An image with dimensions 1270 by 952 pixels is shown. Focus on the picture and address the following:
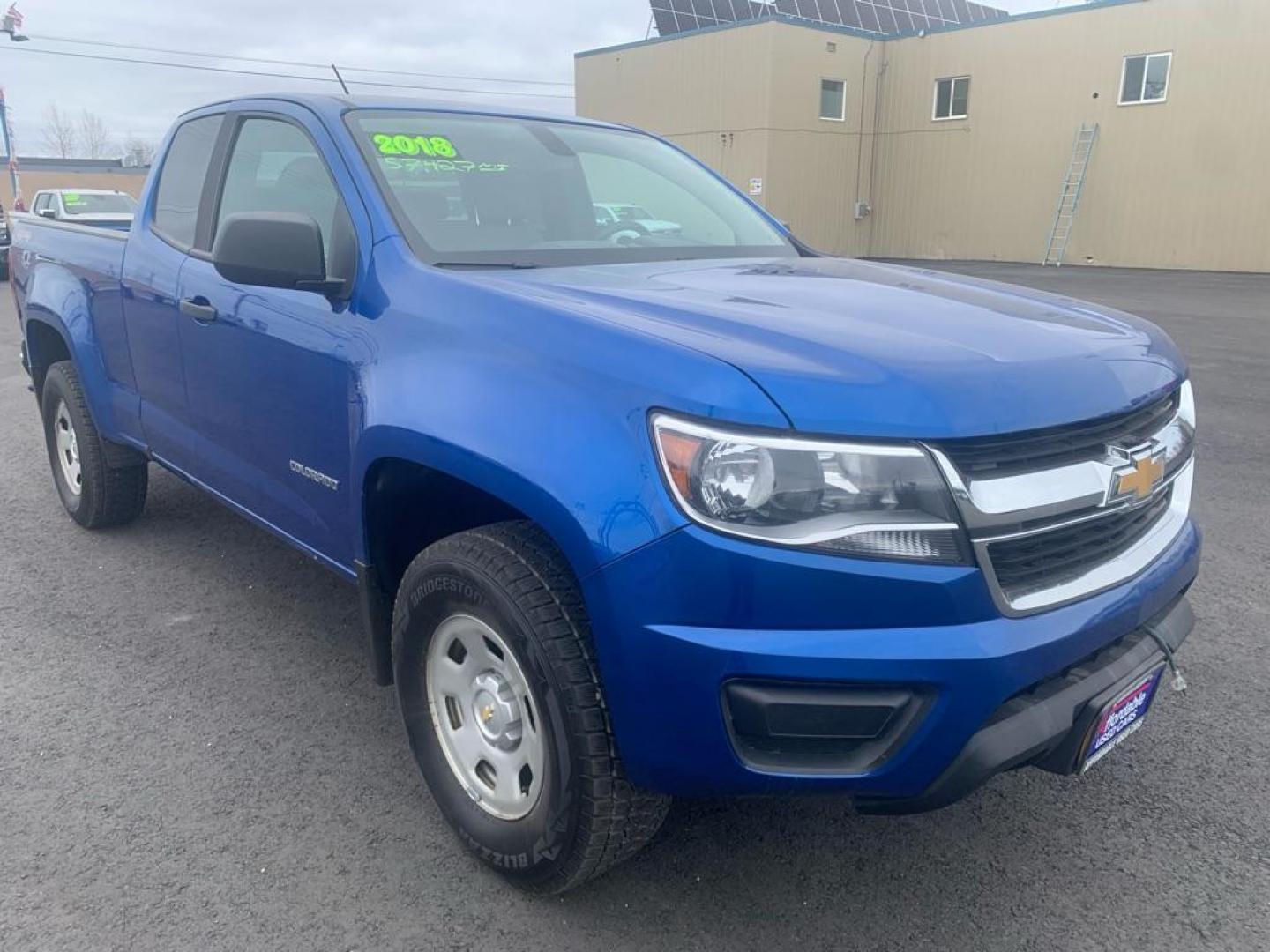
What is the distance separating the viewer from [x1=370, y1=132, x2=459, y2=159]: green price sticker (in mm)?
3010

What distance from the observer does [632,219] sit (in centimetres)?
342

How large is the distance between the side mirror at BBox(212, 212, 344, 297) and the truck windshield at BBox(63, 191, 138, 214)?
684 inches

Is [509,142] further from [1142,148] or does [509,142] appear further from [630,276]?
[1142,148]

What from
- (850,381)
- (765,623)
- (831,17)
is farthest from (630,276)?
(831,17)

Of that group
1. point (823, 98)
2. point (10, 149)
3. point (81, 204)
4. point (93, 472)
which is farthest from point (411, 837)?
point (10, 149)

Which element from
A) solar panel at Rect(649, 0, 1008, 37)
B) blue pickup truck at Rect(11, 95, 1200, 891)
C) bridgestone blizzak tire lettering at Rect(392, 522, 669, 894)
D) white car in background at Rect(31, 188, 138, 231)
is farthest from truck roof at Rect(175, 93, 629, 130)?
solar panel at Rect(649, 0, 1008, 37)

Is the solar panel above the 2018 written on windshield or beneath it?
above

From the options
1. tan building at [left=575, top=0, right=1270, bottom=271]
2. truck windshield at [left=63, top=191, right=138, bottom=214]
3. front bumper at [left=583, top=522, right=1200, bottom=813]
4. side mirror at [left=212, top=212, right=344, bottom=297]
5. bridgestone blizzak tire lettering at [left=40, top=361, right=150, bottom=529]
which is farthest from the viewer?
tan building at [left=575, top=0, right=1270, bottom=271]

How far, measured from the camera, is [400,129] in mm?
3139

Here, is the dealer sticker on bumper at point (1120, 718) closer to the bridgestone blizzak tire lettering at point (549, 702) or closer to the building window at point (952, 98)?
the bridgestone blizzak tire lettering at point (549, 702)

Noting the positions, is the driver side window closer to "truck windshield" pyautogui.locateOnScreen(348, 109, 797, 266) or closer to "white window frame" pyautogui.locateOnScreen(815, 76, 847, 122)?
"truck windshield" pyautogui.locateOnScreen(348, 109, 797, 266)

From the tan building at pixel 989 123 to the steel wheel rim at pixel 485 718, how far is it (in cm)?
2447

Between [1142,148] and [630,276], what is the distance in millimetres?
24713

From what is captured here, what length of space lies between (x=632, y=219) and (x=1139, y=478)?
184 centimetres
